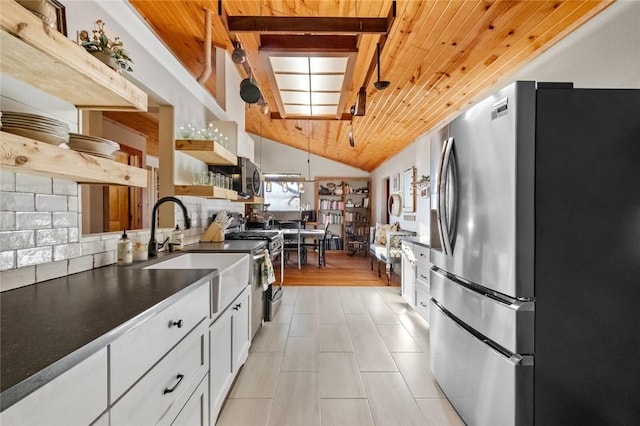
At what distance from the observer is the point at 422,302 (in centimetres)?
312

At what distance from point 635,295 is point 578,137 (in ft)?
2.43

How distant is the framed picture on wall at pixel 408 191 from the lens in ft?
16.6

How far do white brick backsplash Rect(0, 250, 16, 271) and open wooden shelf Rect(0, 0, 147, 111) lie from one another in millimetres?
676

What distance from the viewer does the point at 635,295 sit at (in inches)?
48.5

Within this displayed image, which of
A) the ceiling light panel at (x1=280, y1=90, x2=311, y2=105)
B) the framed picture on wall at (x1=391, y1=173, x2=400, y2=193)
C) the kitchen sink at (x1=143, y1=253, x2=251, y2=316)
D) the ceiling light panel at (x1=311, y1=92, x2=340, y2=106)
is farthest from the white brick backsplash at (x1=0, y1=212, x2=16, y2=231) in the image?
the framed picture on wall at (x1=391, y1=173, x2=400, y2=193)

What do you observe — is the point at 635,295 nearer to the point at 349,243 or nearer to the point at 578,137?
the point at 578,137

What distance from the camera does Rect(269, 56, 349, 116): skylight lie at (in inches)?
94.9

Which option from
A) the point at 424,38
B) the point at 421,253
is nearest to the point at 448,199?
the point at 424,38

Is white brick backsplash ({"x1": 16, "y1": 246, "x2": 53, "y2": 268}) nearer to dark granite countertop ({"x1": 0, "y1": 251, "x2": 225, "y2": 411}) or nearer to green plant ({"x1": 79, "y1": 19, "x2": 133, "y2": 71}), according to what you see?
dark granite countertop ({"x1": 0, "y1": 251, "x2": 225, "y2": 411})

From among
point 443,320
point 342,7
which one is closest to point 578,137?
point 443,320

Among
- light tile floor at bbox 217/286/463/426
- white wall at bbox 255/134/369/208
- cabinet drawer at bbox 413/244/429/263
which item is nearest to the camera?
light tile floor at bbox 217/286/463/426

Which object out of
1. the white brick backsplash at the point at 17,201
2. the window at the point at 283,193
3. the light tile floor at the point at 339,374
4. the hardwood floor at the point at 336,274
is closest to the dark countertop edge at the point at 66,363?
the white brick backsplash at the point at 17,201

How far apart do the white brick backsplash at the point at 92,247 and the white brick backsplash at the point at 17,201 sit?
333 mm

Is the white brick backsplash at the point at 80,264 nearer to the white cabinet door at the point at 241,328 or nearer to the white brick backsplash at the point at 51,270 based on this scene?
the white brick backsplash at the point at 51,270
